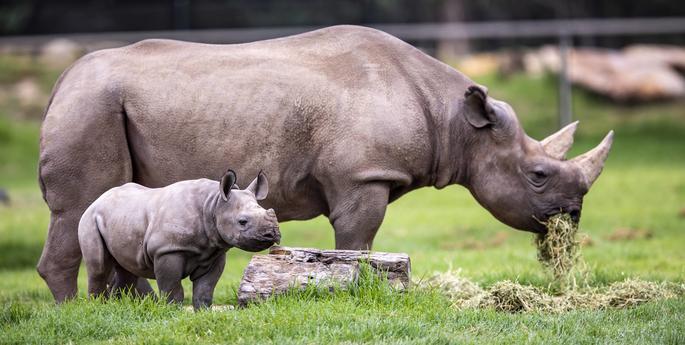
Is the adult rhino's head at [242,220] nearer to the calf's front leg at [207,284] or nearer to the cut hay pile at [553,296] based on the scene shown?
the calf's front leg at [207,284]

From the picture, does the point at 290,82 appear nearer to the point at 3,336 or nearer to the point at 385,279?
the point at 385,279

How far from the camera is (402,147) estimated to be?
8.56 metres

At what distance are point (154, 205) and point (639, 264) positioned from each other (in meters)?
6.08

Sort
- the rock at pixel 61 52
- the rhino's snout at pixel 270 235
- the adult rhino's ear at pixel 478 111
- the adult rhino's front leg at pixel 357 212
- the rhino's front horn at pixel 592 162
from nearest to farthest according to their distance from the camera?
the rhino's snout at pixel 270 235 → the adult rhino's front leg at pixel 357 212 → the adult rhino's ear at pixel 478 111 → the rhino's front horn at pixel 592 162 → the rock at pixel 61 52

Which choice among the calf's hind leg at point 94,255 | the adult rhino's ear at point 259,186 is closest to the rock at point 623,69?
the adult rhino's ear at point 259,186

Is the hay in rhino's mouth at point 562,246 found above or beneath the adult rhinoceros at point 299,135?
beneath

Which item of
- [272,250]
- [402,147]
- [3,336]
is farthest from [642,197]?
[3,336]

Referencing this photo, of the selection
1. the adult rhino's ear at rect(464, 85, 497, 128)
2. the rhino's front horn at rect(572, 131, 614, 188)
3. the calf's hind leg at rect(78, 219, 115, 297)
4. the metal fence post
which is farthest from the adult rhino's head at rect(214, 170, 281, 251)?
the metal fence post

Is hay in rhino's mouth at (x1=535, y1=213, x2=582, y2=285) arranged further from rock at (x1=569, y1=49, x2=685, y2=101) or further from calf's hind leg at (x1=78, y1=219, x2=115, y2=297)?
rock at (x1=569, y1=49, x2=685, y2=101)

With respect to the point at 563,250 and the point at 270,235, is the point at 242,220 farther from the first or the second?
the point at 563,250

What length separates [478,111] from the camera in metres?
8.91

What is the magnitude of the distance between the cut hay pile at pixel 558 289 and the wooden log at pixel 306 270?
55 cm

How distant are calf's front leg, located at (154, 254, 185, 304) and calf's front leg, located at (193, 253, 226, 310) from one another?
0.13 meters

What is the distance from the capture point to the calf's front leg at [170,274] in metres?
7.41
